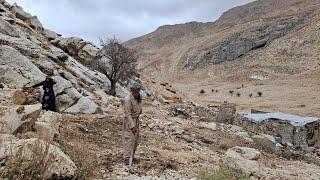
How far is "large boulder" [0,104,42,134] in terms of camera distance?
7802mm

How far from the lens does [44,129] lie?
325 inches

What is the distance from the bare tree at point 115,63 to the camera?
24.1 m

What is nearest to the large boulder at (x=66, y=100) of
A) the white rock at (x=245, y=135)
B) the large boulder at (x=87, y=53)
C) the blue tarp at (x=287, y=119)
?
the white rock at (x=245, y=135)

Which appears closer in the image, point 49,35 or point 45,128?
point 45,128

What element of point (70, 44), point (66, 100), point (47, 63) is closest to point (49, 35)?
point (70, 44)

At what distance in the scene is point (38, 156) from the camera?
5.84 m

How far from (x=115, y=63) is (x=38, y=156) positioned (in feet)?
61.7

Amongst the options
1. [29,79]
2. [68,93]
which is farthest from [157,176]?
[29,79]

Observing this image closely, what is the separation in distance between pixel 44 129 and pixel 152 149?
7.63 ft

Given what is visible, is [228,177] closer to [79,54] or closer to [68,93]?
[68,93]

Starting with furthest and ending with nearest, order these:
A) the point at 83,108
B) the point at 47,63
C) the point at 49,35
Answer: the point at 49,35
the point at 47,63
the point at 83,108

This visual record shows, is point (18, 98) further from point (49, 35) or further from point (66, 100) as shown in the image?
point (49, 35)

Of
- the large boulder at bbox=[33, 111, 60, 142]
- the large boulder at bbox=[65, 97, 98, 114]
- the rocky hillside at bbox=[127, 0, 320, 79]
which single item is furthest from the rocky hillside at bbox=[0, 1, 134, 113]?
the rocky hillside at bbox=[127, 0, 320, 79]

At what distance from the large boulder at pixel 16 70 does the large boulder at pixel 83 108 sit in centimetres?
211
